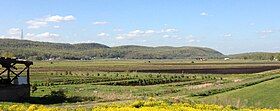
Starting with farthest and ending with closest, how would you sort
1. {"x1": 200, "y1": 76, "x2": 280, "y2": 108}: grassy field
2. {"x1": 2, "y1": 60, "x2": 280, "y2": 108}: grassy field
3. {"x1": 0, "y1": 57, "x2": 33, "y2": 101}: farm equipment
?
{"x1": 2, "y1": 60, "x2": 280, "y2": 108}: grassy field → {"x1": 0, "y1": 57, "x2": 33, "y2": 101}: farm equipment → {"x1": 200, "y1": 76, "x2": 280, "y2": 108}: grassy field

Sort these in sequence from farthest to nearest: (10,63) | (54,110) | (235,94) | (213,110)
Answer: (235,94) < (10,63) < (213,110) < (54,110)

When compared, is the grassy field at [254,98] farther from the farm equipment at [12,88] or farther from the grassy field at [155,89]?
the farm equipment at [12,88]

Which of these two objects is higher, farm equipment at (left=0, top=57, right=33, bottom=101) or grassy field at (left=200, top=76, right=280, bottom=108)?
farm equipment at (left=0, top=57, right=33, bottom=101)

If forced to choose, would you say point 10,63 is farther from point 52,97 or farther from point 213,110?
point 213,110

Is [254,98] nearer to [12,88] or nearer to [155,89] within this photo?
[155,89]

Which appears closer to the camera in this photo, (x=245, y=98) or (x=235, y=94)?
(x=245, y=98)

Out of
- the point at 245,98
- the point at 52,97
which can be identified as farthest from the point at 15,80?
the point at 245,98

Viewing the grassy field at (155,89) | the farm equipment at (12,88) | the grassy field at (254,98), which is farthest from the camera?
the grassy field at (155,89)

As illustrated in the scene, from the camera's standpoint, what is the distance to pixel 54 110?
65.2ft

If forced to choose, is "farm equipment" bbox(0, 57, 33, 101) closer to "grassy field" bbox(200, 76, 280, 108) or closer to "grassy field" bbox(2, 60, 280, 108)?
"grassy field" bbox(2, 60, 280, 108)

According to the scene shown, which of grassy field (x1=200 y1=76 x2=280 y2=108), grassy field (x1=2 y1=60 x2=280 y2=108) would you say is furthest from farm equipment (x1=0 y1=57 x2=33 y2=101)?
grassy field (x1=200 y1=76 x2=280 y2=108)

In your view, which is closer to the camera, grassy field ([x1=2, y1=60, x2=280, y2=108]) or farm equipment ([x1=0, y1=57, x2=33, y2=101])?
farm equipment ([x1=0, y1=57, x2=33, y2=101])

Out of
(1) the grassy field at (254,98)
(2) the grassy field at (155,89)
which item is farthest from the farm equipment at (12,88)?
(1) the grassy field at (254,98)

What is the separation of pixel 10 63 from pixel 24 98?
3376 mm
